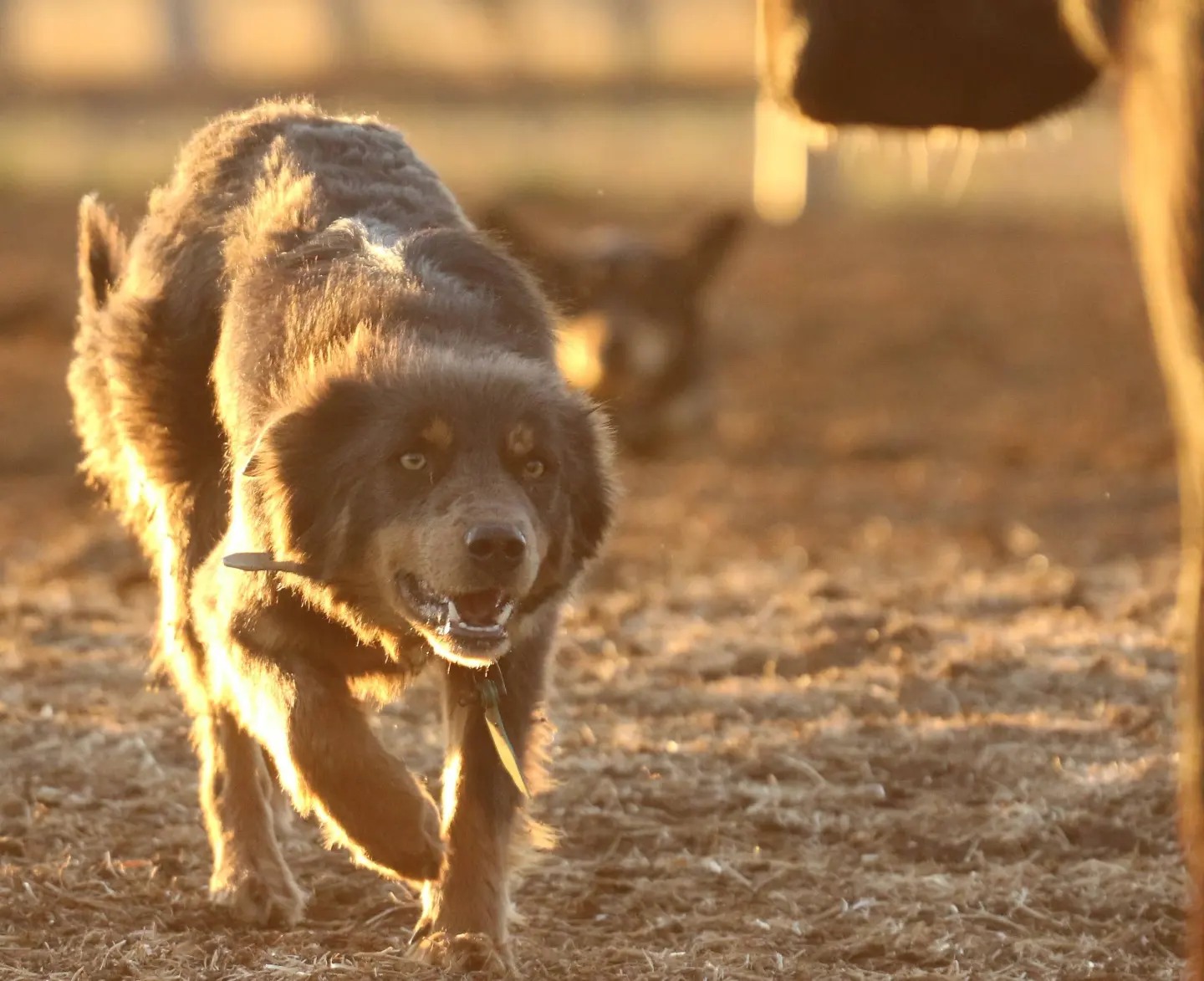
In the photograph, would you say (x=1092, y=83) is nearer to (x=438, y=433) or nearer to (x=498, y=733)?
(x=438, y=433)

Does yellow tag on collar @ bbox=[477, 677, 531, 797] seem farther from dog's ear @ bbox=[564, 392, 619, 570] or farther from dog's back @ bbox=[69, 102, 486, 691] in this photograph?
dog's back @ bbox=[69, 102, 486, 691]

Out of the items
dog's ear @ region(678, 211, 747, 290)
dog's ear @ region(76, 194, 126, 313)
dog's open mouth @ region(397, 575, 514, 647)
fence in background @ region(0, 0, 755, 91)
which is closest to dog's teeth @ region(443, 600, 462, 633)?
dog's open mouth @ region(397, 575, 514, 647)

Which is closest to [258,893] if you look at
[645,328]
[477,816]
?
[477,816]

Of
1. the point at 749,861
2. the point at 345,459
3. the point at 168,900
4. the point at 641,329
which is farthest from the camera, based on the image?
the point at 641,329

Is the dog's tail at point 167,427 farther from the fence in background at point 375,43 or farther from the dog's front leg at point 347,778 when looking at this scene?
the fence in background at point 375,43

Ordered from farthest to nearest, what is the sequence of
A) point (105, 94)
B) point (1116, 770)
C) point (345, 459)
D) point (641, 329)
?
point (105, 94)
point (641, 329)
point (1116, 770)
point (345, 459)

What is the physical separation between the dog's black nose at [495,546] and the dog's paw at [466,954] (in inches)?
33.6

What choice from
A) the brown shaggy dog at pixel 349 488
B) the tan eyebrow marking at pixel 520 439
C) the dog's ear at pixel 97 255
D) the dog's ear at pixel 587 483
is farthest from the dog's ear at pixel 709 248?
the tan eyebrow marking at pixel 520 439

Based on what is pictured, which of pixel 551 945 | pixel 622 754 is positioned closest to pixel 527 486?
pixel 551 945

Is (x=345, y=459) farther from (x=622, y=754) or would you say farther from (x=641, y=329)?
(x=641, y=329)

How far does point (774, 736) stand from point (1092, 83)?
3581 mm

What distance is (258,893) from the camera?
4.86 meters

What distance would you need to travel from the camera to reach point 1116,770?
585 centimetres

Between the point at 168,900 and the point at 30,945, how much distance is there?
19.5 inches
